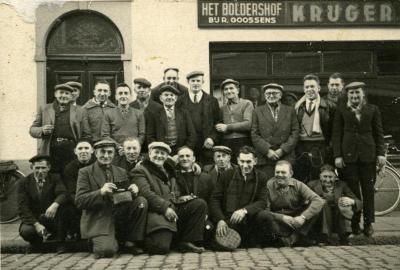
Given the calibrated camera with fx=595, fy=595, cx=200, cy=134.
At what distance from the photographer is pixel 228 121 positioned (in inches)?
316

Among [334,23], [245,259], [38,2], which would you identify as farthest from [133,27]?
[245,259]

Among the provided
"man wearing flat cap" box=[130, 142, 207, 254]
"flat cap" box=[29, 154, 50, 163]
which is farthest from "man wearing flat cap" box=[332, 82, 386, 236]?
"flat cap" box=[29, 154, 50, 163]

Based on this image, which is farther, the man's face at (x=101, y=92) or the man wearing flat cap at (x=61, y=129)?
the man's face at (x=101, y=92)

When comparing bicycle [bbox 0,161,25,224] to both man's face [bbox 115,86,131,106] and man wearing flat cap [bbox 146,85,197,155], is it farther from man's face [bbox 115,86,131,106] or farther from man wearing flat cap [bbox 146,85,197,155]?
man wearing flat cap [bbox 146,85,197,155]

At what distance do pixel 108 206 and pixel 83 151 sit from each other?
816mm

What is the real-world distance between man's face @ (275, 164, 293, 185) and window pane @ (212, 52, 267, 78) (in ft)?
10.6

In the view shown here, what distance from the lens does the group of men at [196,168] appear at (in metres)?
6.85

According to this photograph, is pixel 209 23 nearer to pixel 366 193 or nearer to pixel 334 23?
pixel 334 23

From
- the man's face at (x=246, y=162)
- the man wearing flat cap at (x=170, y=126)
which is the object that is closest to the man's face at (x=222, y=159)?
the man's face at (x=246, y=162)

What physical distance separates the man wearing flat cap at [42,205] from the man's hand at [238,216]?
1999mm

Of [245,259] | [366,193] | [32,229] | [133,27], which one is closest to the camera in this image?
[245,259]

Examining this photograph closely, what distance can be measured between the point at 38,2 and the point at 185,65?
2.65m

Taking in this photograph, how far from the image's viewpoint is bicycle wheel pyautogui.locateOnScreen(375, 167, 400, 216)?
9336 mm

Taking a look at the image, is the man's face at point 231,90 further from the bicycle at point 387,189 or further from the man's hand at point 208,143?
the bicycle at point 387,189
